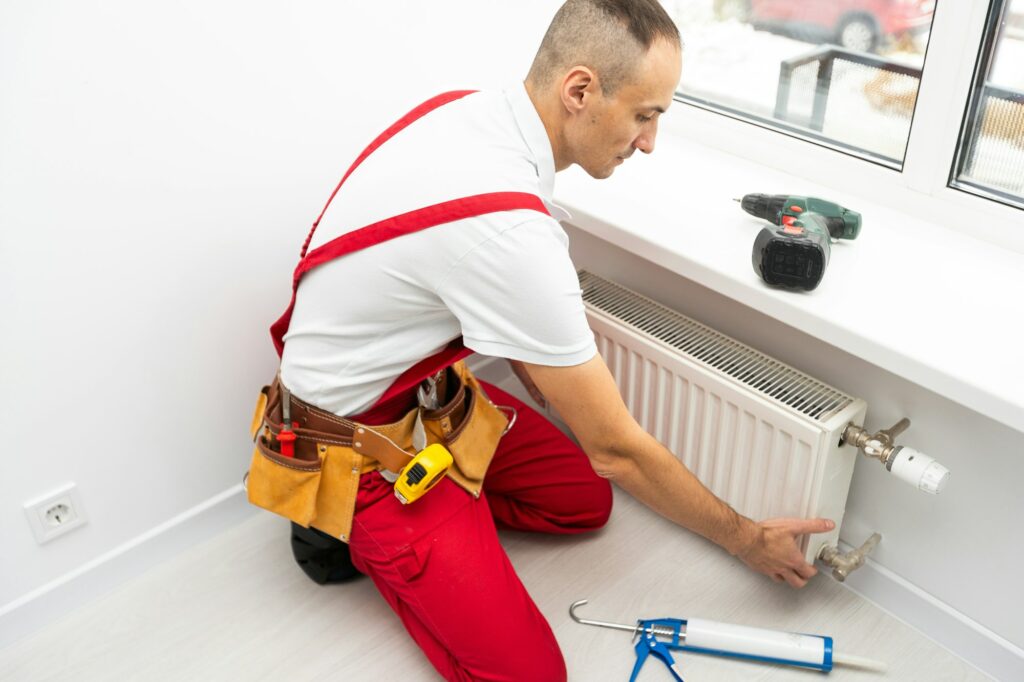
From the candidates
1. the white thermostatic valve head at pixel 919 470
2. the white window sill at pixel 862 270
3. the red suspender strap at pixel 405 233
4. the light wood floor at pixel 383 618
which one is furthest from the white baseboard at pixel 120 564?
the white thermostatic valve head at pixel 919 470

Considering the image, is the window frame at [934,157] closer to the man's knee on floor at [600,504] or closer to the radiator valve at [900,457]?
the radiator valve at [900,457]

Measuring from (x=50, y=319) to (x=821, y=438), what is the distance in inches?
52.0

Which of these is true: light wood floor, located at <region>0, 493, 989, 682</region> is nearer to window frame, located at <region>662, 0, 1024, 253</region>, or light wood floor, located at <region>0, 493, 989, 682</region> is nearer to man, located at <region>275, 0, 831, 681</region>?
man, located at <region>275, 0, 831, 681</region>

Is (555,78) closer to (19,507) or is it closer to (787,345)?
(787,345)

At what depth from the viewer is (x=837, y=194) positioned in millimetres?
1867

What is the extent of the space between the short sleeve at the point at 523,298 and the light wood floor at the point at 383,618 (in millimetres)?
516

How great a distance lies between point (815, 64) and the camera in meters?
1.94

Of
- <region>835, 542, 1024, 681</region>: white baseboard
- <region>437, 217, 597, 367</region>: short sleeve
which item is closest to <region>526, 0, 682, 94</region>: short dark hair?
<region>437, 217, 597, 367</region>: short sleeve

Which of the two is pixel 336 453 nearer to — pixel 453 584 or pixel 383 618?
pixel 453 584

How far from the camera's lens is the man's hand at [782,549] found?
160 centimetres

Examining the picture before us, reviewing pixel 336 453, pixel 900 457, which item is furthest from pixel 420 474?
pixel 900 457

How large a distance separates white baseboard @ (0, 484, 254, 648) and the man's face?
3.62 feet

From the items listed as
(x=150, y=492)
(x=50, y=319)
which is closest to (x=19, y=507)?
(x=150, y=492)

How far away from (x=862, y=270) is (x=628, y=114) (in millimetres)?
541
